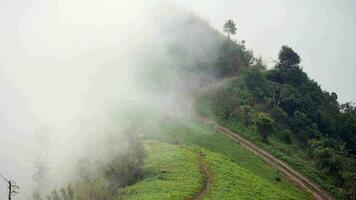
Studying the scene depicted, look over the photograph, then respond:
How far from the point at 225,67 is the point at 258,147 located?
119ft

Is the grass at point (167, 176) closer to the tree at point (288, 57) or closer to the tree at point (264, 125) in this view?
the tree at point (264, 125)

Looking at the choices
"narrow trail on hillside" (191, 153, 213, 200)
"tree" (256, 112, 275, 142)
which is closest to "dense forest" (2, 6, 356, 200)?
"tree" (256, 112, 275, 142)

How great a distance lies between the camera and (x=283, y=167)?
84688mm

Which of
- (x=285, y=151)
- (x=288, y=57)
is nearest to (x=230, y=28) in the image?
(x=288, y=57)

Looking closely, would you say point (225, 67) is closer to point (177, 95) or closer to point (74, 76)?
point (177, 95)

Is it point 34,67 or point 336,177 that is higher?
point 34,67

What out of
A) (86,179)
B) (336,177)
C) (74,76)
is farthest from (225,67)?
(86,179)

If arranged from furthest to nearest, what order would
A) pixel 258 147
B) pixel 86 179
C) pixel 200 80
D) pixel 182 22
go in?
pixel 182 22, pixel 200 80, pixel 258 147, pixel 86 179

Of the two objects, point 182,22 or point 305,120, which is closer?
point 305,120

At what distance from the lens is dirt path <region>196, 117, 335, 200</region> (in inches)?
3110

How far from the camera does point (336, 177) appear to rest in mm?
81625

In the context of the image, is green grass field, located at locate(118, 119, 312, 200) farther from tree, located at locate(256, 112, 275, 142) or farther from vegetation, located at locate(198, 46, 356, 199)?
vegetation, located at locate(198, 46, 356, 199)

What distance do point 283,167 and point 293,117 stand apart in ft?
76.0

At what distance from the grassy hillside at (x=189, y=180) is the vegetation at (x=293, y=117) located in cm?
913
